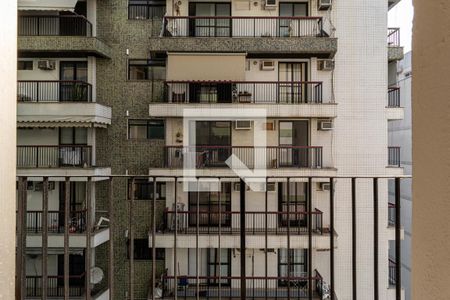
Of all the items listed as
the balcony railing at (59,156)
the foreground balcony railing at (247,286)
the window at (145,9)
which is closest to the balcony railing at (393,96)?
the foreground balcony railing at (247,286)

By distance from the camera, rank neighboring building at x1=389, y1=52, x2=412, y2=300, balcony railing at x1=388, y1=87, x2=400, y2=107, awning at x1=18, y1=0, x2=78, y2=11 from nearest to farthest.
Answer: neighboring building at x1=389, y1=52, x2=412, y2=300 → awning at x1=18, y1=0, x2=78, y2=11 → balcony railing at x1=388, y1=87, x2=400, y2=107

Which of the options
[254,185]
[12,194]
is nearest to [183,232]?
[254,185]

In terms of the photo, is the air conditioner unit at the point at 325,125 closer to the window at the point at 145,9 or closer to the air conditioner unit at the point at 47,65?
the window at the point at 145,9

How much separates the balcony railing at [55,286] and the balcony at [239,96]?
1.45m

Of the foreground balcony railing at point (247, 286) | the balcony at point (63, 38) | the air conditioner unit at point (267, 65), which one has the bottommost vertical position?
the foreground balcony railing at point (247, 286)

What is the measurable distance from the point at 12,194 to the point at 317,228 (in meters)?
2.45

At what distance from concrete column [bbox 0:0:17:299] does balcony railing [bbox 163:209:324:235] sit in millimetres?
1891

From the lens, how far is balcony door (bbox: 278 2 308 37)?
3.40 m

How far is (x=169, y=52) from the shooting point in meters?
3.39

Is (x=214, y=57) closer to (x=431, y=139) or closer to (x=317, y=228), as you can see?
(x=317, y=228)

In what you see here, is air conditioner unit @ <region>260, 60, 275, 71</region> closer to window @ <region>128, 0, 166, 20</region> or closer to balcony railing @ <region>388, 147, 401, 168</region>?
window @ <region>128, 0, 166, 20</region>

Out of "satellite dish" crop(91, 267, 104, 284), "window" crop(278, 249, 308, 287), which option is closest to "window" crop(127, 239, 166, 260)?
"satellite dish" crop(91, 267, 104, 284)

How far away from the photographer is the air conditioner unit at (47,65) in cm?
309

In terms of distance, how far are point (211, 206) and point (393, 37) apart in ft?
6.22
